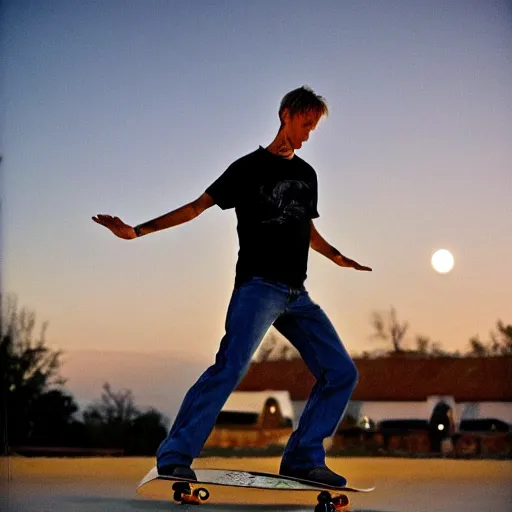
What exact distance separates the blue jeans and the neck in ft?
2.21

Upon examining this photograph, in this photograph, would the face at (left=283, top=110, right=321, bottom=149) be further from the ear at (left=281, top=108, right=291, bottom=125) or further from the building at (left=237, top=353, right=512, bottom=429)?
the building at (left=237, top=353, right=512, bottom=429)

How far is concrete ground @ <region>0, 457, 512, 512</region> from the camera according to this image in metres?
4.05

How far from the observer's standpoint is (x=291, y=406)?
485cm

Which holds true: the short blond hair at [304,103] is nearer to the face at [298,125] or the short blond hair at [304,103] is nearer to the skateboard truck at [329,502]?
the face at [298,125]

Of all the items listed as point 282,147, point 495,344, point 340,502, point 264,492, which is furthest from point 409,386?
point 282,147

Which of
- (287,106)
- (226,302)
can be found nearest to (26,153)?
(226,302)

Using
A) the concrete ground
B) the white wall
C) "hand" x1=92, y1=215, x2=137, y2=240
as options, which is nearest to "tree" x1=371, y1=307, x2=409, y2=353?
the white wall

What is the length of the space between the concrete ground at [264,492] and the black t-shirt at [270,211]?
1.12 metres

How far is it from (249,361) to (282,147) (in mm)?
1084

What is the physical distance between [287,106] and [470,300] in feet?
5.63

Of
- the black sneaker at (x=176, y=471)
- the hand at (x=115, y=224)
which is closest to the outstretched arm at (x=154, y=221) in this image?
the hand at (x=115, y=224)

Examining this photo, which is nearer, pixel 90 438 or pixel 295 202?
pixel 295 202

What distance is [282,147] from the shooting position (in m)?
4.20

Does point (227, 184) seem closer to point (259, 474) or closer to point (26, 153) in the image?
point (259, 474)
